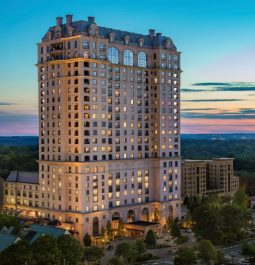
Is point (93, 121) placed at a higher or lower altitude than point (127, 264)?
higher

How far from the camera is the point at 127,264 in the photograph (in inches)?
4055

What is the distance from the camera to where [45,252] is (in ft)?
276

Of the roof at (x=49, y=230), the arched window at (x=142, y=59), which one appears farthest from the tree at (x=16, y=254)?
the arched window at (x=142, y=59)

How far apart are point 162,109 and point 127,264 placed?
177 feet

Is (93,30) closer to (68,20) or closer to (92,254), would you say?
(68,20)

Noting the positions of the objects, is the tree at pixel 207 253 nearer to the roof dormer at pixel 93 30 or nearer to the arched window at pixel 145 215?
the arched window at pixel 145 215

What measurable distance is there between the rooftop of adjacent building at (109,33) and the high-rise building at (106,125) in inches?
10.2

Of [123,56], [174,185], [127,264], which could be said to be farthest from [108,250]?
[123,56]

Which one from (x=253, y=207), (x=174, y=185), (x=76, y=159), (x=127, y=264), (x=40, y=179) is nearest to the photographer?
(x=127, y=264)

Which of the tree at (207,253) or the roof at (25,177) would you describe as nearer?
the tree at (207,253)

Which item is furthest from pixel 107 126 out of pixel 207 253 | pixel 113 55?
pixel 207 253

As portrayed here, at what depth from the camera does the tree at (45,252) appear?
83.0 meters

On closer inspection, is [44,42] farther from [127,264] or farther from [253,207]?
[253,207]

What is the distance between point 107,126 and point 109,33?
23.6 meters
